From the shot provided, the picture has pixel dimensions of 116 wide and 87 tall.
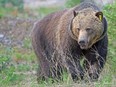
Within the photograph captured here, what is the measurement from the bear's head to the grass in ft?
2.12

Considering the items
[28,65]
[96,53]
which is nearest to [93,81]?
[96,53]

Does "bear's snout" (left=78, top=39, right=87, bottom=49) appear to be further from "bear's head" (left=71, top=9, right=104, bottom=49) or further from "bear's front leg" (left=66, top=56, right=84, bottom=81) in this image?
"bear's front leg" (left=66, top=56, right=84, bottom=81)

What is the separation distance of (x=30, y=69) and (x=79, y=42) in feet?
11.6

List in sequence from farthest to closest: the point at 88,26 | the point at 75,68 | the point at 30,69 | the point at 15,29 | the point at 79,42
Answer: the point at 15,29 → the point at 30,69 → the point at 75,68 → the point at 88,26 → the point at 79,42

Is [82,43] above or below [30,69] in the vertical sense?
above

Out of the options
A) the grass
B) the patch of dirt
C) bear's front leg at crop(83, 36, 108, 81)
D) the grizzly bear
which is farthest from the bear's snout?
the patch of dirt

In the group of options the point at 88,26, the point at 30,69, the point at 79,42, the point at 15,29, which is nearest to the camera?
the point at 79,42

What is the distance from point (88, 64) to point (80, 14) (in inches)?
33.4

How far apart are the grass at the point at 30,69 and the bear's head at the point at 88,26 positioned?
65cm

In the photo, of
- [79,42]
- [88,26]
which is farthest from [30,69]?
[79,42]

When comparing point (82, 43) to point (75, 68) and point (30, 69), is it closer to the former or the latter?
point (75, 68)

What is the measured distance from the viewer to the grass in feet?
28.9

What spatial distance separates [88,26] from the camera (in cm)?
927

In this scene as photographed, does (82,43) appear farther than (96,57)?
No
